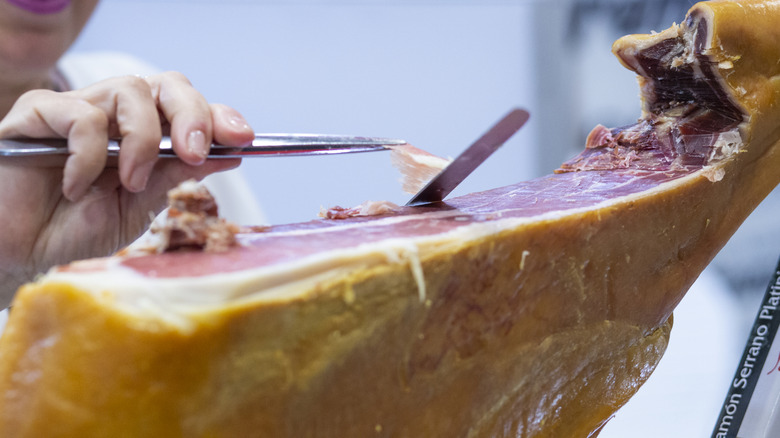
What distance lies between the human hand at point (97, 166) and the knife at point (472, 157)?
296mm

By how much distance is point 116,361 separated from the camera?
23.2 inches

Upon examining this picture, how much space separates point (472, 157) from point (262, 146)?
353 millimetres

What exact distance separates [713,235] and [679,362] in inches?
22.1

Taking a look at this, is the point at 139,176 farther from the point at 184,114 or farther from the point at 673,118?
the point at 673,118

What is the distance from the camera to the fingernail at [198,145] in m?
0.96

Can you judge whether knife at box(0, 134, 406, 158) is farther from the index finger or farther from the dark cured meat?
the dark cured meat

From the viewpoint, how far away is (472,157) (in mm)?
924

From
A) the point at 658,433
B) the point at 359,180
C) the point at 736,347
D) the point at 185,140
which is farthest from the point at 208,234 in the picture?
the point at 359,180

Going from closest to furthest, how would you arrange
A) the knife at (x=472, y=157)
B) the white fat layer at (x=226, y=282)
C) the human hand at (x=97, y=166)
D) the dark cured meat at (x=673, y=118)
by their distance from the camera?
the white fat layer at (x=226, y=282)
the knife at (x=472, y=157)
the human hand at (x=97, y=166)
the dark cured meat at (x=673, y=118)

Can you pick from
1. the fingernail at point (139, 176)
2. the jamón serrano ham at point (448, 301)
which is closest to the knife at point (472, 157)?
the jamón serrano ham at point (448, 301)

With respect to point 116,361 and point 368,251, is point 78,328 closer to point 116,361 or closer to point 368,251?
point 116,361

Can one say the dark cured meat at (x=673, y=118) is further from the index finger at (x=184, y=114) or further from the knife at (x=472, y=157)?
the index finger at (x=184, y=114)

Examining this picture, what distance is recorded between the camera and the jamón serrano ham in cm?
60

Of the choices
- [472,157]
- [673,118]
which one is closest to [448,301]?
[472,157]
